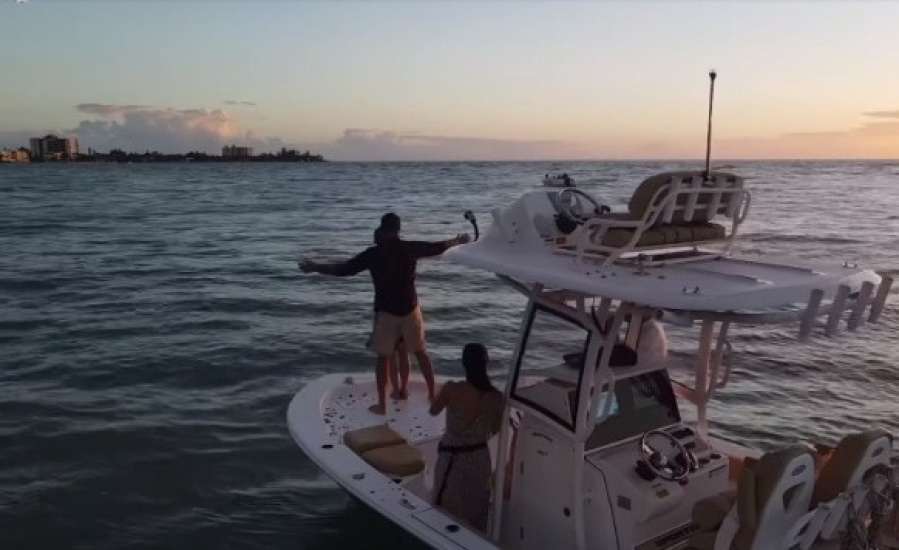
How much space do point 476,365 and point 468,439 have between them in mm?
583

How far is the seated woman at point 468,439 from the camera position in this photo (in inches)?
218

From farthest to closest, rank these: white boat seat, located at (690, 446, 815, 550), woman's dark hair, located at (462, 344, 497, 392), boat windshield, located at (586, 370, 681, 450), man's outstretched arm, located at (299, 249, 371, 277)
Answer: man's outstretched arm, located at (299, 249, 371, 277)
woman's dark hair, located at (462, 344, 497, 392)
boat windshield, located at (586, 370, 681, 450)
white boat seat, located at (690, 446, 815, 550)

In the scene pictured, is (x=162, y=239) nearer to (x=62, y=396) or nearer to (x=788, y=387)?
(x=62, y=396)

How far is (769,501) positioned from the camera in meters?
4.28

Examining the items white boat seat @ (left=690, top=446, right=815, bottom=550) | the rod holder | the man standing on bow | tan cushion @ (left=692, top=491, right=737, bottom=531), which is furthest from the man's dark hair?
the rod holder

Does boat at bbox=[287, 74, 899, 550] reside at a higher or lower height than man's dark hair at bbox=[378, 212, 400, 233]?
lower

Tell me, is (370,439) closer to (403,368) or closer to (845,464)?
(403,368)

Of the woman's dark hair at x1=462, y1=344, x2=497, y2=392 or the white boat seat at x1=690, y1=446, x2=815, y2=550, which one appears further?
the woman's dark hair at x1=462, y1=344, x2=497, y2=392

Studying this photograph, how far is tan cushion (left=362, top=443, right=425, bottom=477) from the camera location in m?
6.39

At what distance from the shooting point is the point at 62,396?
11.7 metres

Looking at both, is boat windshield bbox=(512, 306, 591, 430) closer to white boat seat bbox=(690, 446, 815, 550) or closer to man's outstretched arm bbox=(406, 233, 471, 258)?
white boat seat bbox=(690, 446, 815, 550)

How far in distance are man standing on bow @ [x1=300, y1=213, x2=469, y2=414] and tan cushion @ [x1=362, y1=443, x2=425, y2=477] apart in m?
1.24

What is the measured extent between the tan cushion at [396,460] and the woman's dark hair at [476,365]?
1.24 metres

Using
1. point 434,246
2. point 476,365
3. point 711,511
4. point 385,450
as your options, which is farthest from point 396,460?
point 711,511
